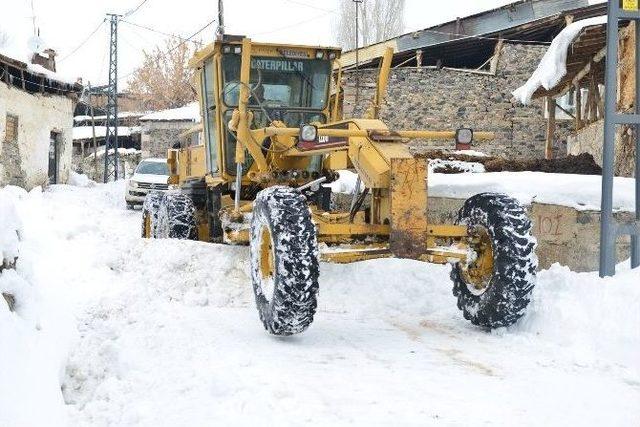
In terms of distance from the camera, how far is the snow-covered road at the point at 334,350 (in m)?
3.94

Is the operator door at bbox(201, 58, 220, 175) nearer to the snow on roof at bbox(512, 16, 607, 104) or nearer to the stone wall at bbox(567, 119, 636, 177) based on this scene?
the stone wall at bbox(567, 119, 636, 177)

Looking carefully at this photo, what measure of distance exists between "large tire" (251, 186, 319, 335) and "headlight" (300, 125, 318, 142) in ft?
1.69

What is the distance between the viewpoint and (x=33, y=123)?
973 inches

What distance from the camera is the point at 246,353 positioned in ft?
16.8

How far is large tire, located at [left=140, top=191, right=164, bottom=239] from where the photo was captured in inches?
417

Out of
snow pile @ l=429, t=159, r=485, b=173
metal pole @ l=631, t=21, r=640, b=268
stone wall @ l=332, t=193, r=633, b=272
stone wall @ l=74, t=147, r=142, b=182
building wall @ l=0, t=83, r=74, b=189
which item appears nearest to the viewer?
metal pole @ l=631, t=21, r=640, b=268

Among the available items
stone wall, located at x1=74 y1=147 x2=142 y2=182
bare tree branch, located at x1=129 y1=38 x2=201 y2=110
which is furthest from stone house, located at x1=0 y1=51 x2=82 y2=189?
bare tree branch, located at x1=129 y1=38 x2=201 y2=110

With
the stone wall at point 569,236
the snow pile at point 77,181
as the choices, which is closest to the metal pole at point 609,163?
the stone wall at point 569,236

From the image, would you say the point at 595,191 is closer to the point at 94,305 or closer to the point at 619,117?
the point at 619,117

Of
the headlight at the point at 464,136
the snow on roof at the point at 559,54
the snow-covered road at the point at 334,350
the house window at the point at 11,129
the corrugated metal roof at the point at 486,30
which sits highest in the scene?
the corrugated metal roof at the point at 486,30

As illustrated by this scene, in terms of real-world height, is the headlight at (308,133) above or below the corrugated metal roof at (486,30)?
below

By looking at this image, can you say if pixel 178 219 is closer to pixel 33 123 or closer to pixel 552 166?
pixel 552 166

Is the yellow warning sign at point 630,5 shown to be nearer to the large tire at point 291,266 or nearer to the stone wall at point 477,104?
the large tire at point 291,266

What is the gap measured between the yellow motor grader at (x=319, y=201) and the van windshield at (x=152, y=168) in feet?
46.6
